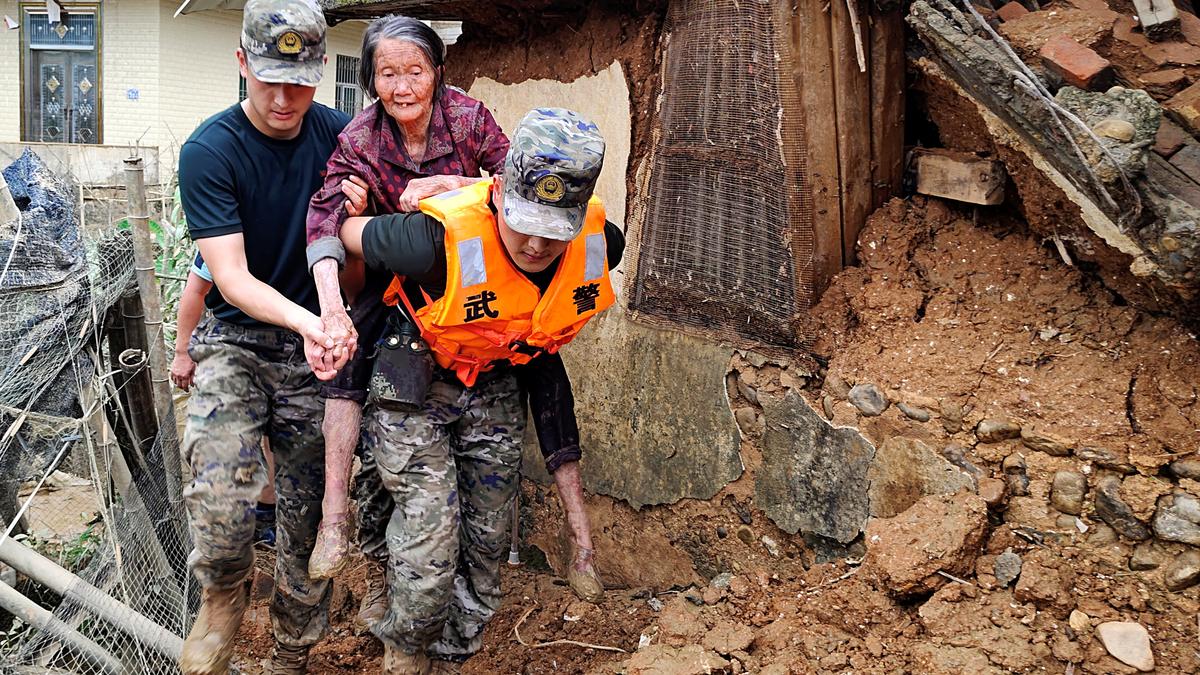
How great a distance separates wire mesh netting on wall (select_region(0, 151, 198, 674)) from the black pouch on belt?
4.17 ft

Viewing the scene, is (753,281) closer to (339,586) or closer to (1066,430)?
(1066,430)

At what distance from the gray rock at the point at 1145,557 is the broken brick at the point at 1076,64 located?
1320 millimetres

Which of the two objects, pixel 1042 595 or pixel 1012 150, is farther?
pixel 1012 150

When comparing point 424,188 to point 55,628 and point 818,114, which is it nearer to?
point 818,114

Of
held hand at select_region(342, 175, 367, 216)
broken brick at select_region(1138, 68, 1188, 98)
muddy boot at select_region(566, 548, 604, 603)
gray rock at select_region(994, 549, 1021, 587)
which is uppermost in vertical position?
broken brick at select_region(1138, 68, 1188, 98)

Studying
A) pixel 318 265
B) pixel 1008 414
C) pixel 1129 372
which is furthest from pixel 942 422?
pixel 318 265

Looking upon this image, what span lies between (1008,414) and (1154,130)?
2.97 feet

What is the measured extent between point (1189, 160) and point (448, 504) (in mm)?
2462

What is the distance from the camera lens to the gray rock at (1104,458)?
2777 millimetres

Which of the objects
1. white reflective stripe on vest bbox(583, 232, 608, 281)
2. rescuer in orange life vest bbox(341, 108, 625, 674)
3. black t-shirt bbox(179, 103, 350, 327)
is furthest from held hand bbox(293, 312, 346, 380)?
white reflective stripe on vest bbox(583, 232, 608, 281)

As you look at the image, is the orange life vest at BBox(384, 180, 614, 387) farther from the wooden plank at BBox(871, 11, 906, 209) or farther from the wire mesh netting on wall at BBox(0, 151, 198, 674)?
the wire mesh netting on wall at BBox(0, 151, 198, 674)

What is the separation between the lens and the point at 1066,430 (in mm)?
2900

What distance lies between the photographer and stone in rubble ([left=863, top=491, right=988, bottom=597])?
2.97 meters

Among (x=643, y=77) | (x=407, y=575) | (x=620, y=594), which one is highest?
(x=643, y=77)
